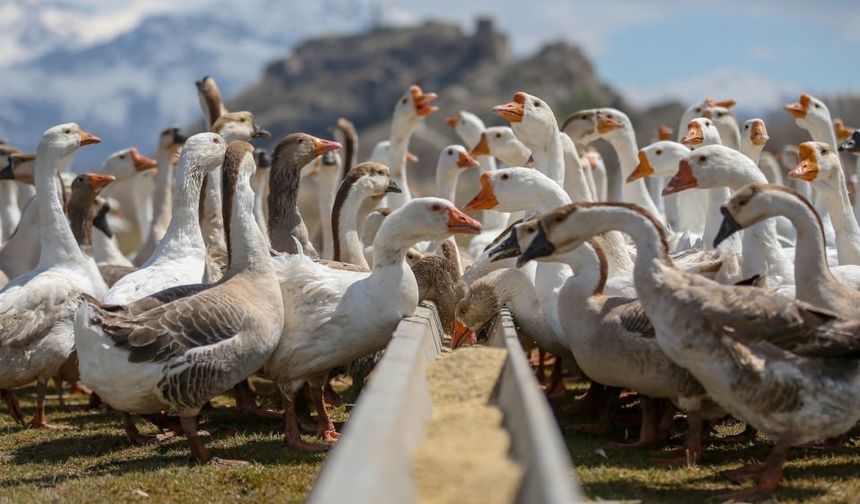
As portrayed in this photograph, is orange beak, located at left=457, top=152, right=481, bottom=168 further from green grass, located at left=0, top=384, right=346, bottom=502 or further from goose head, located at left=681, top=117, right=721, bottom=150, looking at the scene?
green grass, located at left=0, top=384, right=346, bottom=502

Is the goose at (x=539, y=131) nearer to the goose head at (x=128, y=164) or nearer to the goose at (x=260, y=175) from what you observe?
the goose at (x=260, y=175)

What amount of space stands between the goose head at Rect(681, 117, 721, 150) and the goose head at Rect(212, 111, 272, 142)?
4.65 meters

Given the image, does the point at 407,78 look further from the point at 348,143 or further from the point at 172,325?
the point at 172,325

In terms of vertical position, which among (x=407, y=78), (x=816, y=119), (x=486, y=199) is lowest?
(x=407, y=78)

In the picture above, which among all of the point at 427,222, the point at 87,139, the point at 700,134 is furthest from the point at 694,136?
the point at 87,139

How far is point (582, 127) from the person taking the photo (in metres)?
14.1

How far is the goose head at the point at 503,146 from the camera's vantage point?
47.4 feet

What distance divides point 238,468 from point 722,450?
3629 millimetres

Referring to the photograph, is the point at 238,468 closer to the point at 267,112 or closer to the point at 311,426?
the point at 311,426

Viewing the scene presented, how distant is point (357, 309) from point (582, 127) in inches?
240

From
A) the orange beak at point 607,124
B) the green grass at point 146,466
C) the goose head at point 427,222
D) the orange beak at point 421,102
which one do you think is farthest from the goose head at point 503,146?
the goose head at point 427,222

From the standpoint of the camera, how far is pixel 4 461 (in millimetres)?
9008

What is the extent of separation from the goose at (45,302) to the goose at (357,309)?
2.49 m

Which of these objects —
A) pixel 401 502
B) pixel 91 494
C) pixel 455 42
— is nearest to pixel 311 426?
pixel 91 494
